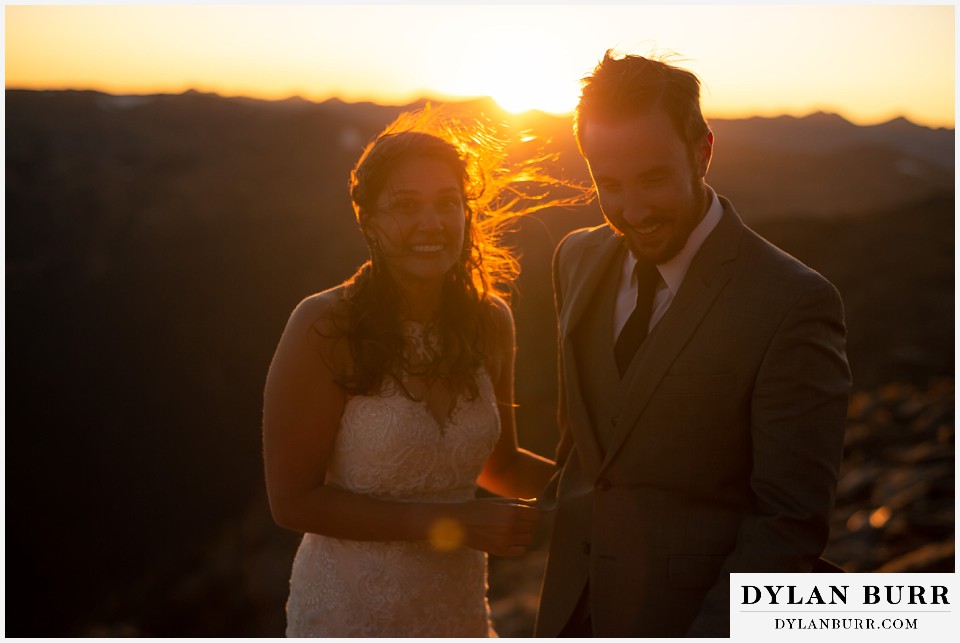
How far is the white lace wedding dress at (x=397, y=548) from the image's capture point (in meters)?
2.77

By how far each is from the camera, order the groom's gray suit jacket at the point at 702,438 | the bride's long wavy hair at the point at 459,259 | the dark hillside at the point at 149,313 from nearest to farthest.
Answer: the groom's gray suit jacket at the point at 702,438, the bride's long wavy hair at the point at 459,259, the dark hillside at the point at 149,313

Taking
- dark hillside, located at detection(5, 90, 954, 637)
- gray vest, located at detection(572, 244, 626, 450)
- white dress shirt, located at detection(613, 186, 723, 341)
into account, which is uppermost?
white dress shirt, located at detection(613, 186, 723, 341)

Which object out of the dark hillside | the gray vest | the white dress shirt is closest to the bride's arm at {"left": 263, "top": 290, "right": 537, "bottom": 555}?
the gray vest

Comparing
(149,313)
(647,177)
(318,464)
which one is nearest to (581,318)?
(647,177)

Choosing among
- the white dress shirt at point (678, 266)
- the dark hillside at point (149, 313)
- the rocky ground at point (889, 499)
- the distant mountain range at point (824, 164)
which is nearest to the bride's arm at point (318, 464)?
the white dress shirt at point (678, 266)

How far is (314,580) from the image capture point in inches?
115

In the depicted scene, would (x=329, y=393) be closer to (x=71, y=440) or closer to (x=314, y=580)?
(x=314, y=580)

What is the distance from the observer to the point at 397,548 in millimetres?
2857

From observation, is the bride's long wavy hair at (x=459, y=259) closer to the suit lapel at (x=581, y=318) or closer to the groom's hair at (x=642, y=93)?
the suit lapel at (x=581, y=318)

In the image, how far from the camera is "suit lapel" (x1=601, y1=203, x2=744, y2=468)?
229 cm

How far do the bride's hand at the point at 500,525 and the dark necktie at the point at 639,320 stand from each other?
1.74 feet

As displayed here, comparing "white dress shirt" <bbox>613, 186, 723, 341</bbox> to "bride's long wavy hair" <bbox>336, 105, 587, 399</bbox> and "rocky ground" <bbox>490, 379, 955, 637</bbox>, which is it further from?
"rocky ground" <bbox>490, 379, 955, 637</bbox>

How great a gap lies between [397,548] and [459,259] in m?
0.95

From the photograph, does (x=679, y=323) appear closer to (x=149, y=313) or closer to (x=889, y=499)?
(x=889, y=499)
